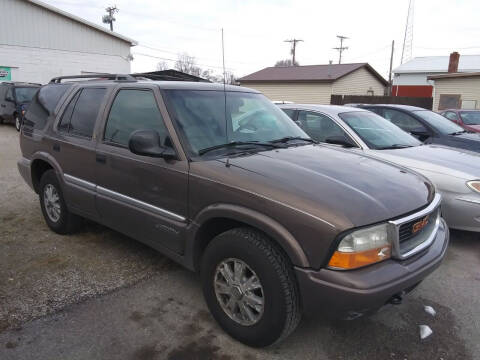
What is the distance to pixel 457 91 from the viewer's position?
73.4ft

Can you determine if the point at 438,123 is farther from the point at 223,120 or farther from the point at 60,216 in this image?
the point at 60,216

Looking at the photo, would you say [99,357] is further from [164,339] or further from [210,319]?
[210,319]

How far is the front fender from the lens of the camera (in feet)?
7.43

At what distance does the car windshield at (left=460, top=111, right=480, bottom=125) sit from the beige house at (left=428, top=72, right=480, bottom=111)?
10.9m

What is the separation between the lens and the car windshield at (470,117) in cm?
1222

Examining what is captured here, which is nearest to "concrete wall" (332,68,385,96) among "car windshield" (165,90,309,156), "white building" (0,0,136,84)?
Answer: "white building" (0,0,136,84)

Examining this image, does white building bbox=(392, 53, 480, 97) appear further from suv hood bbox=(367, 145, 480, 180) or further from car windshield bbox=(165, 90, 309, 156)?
car windshield bbox=(165, 90, 309, 156)

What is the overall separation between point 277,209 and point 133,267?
205 cm

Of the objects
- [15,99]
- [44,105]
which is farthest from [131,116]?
[15,99]

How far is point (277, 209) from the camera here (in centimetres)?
236

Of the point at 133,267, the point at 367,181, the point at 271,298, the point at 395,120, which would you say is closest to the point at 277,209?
the point at 271,298

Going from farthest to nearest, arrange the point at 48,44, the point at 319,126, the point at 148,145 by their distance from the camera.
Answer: the point at 48,44 → the point at 319,126 → the point at 148,145

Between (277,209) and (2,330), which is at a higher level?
(277,209)

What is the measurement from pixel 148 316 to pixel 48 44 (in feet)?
73.6
